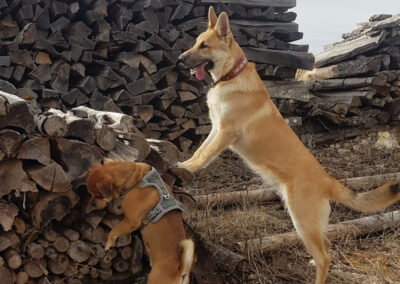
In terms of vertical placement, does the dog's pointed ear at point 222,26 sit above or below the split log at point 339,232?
above

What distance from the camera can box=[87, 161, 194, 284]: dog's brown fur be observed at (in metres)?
2.74

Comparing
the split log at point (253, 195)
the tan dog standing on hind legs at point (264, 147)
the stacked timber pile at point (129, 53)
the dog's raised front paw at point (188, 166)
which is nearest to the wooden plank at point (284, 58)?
the stacked timber pile at point (129, 53)

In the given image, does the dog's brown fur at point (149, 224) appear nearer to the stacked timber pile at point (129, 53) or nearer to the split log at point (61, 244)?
the split log at point (61, 244)

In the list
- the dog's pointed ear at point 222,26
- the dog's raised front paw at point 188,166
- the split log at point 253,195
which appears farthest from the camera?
the split log at point 253,195

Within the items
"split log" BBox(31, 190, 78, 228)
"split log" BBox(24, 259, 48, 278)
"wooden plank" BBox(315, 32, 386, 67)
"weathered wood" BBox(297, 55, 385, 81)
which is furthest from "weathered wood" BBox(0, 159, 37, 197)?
"wooden plank" BBox(315, 32, 386, 67)

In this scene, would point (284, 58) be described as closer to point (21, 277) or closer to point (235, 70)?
point (235, 70)

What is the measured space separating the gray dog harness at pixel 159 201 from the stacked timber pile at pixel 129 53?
2.21 meters

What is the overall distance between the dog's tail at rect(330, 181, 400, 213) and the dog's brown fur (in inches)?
56.5

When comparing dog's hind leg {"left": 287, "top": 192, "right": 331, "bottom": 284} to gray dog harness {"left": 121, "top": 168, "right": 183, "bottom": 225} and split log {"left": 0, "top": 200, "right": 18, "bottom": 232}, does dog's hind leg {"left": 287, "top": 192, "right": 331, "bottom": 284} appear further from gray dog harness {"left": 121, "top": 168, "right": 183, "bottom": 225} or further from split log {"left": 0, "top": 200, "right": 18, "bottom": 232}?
split log {"left": 0, "top": 200, "right": 18, "bottom": 232}

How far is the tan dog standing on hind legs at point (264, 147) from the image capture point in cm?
368

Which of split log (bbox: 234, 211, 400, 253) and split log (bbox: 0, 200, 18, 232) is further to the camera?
split log (bbox: 234, 211, 400, 253)

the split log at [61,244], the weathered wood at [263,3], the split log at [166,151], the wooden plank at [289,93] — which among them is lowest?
the wooden plank at [289,93]

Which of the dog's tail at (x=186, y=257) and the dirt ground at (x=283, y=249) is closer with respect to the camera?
the dog's tail at (x=186, y=257)

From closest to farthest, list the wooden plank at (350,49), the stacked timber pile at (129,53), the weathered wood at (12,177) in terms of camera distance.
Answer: the weathered wood at (12,177), the stacked timber pile at (129,53), the wooden plank at (350,49)
